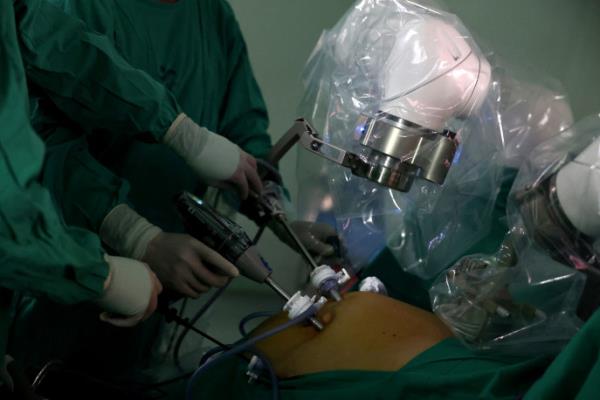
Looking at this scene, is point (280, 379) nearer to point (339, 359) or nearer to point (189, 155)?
point (339, 359)

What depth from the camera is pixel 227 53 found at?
154 cm

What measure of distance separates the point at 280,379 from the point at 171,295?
1.25 feet

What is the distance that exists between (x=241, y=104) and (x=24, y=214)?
919 millimetres

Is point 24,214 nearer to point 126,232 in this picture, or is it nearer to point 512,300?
point 126,232

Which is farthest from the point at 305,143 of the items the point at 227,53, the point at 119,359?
the point at 119,359

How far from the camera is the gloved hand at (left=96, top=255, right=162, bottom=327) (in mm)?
910

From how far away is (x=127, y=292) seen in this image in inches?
36.4

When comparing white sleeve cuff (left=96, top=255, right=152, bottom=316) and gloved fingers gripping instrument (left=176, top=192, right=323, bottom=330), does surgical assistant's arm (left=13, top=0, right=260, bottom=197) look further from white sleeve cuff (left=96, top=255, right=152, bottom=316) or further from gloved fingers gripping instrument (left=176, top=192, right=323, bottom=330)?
white sleeve cuff (left=96, top=255, right=152, bottom=316)

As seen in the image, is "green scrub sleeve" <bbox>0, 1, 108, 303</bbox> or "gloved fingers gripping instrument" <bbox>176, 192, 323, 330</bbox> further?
"gloved fingers gripping instrument" <bbox>176, 192, 323, 330</bbox>

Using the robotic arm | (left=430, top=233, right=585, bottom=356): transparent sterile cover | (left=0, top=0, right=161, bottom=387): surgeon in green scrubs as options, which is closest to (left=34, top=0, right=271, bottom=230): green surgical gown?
(left=0, top=0, right=161, bottom=387): surgeon in green scrubs

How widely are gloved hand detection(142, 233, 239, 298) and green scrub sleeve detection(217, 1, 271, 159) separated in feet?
1.67

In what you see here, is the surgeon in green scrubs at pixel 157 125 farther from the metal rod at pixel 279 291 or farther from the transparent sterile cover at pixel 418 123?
the transparent sterile cover at pixel 418 123

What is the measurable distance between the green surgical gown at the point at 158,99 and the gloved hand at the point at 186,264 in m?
0.14

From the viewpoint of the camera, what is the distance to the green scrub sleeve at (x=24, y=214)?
69cm
